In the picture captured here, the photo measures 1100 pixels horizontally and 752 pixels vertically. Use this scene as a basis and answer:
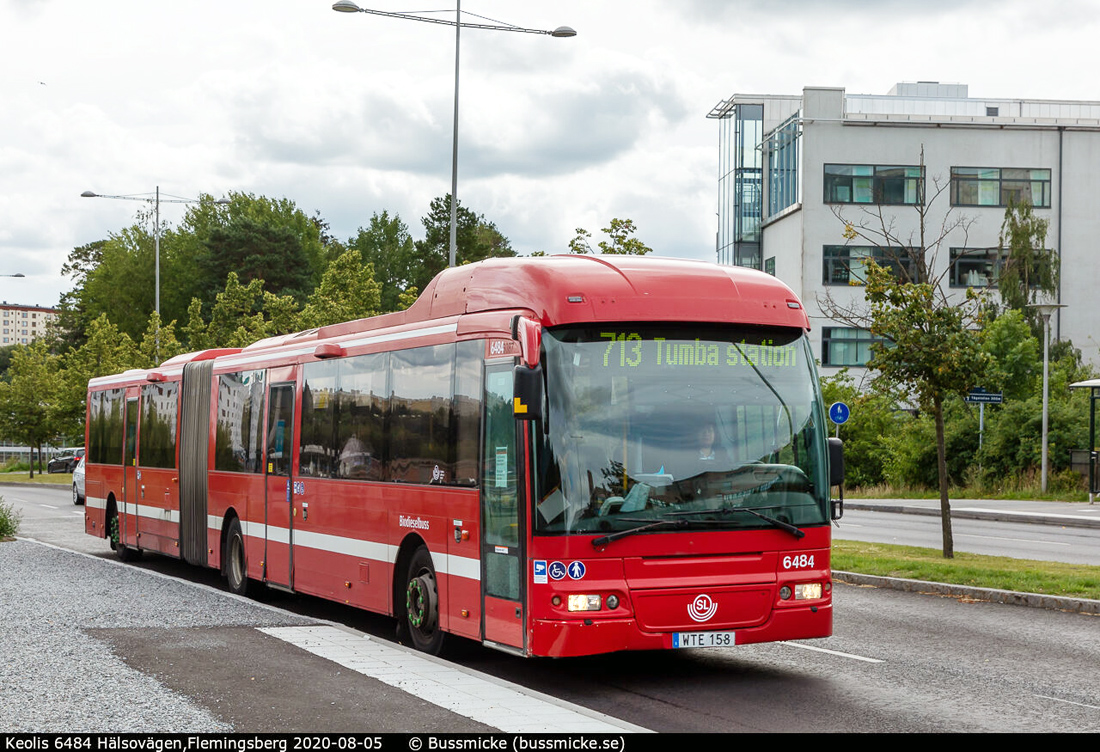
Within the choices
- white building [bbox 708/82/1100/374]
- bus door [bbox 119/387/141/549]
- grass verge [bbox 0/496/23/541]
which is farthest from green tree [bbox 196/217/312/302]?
bus door [bbox 119/387/141/549]

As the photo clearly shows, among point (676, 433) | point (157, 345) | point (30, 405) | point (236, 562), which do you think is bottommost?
point (236, 562)

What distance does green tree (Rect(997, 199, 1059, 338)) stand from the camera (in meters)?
57.9

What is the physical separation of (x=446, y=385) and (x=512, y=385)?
133cm

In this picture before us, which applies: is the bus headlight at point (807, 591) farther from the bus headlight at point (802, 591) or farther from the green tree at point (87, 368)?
the green tree at point (87, 368)

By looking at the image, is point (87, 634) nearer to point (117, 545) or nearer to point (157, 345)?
point (117, 545)

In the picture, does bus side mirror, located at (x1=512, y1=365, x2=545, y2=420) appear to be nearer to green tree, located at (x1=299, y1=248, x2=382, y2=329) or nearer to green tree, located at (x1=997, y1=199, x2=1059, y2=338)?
green tree, located at (x1=299, y1=248, x2=382, y2=329)

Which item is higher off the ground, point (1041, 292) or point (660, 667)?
point (1041, 292)

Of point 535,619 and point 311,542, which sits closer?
point 535,619

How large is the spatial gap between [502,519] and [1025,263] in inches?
2102

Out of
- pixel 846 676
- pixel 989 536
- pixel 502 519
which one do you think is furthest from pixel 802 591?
pixel 989 536

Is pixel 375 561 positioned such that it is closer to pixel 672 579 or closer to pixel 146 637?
pixel 146 637

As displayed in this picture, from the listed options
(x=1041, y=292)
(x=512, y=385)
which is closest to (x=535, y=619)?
(x=512, y=385)

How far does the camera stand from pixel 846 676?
406 inches

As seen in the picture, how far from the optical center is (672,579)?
9578 mm
